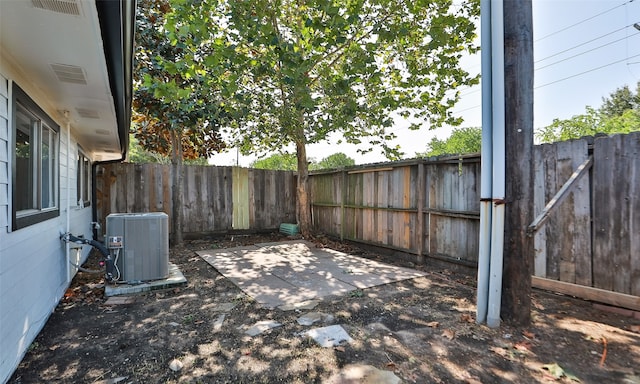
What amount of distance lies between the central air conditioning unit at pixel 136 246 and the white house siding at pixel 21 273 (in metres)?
0.52

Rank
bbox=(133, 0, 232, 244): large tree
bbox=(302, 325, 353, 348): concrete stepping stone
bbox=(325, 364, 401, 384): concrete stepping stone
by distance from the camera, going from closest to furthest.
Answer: bbox=(325, 364, 401, 384): concrete stepping stone → bbox=(302, 325, 353, 348): concrete stepping stone → bbox=(133, 0, 232, 244): large tree

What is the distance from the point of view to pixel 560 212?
3.14 meters

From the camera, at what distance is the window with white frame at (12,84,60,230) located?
2.22 meters

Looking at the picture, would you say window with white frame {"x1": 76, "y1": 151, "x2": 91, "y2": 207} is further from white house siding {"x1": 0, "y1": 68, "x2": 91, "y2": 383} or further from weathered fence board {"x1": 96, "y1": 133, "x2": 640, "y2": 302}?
white house siding {"x1": 0, "y1": 68, "x2": 91, "y2": 383}

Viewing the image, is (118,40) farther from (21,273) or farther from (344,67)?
(344,67)

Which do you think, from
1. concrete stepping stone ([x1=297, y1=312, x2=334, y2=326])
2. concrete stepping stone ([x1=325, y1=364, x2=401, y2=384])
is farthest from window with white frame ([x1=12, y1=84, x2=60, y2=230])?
concrete stepping stone ([x1=325, y1=364, x2=401, y2=384])

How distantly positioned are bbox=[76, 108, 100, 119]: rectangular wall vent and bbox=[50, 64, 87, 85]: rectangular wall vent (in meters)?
1.02

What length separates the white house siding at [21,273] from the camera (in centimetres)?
189

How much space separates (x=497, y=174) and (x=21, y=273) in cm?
383

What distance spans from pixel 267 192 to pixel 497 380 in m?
6.57

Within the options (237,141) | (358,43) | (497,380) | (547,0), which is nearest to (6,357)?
(497,380)

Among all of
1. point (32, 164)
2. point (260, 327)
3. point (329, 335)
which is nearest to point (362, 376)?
point (329, 335)

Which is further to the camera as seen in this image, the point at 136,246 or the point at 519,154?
the point at 136,246

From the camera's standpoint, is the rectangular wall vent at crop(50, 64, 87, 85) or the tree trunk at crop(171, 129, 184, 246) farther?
the tree trunk at crop(171, 129, 184, 246)
